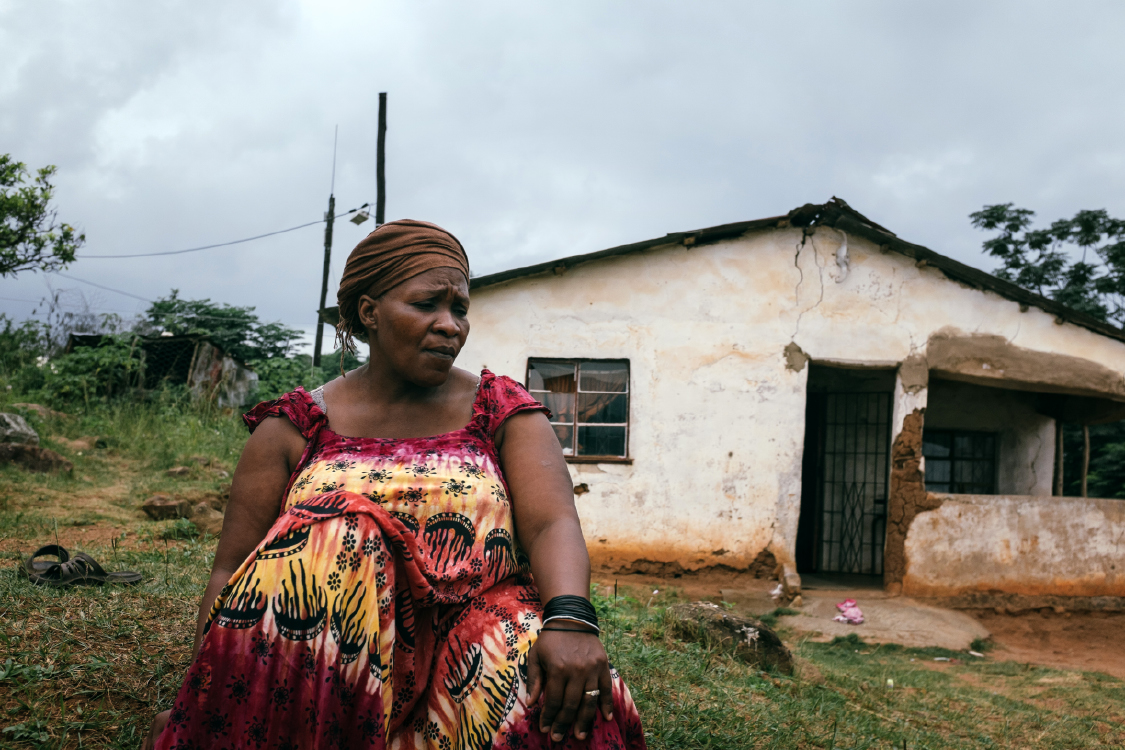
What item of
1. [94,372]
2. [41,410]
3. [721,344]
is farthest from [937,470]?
[94,372]

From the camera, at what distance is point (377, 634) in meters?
1.29

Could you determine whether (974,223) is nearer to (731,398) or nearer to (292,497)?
(731,398)

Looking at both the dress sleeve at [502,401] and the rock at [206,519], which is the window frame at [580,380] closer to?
the rock at [206,519]

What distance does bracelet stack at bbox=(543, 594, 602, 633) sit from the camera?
52.9 inches

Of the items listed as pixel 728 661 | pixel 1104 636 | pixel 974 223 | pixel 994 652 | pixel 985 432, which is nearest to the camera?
pixel 728 661

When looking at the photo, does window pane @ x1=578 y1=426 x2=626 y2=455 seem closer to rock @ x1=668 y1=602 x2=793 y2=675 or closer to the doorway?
the doorway

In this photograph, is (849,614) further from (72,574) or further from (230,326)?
(230,326)

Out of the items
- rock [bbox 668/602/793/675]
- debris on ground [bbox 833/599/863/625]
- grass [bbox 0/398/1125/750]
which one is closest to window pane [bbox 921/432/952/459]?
debris on ground [bbox 833/599/863/625]

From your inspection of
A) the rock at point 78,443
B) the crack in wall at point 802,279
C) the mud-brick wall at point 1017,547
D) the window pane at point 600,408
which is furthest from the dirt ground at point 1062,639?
the rock at point 78,443

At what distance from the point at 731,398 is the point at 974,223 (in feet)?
39.3

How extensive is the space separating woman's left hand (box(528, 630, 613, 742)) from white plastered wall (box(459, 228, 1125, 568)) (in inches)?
269

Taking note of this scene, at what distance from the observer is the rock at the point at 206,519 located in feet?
18.4

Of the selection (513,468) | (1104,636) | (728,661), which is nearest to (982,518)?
(1104,636)

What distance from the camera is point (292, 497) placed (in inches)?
61.9
